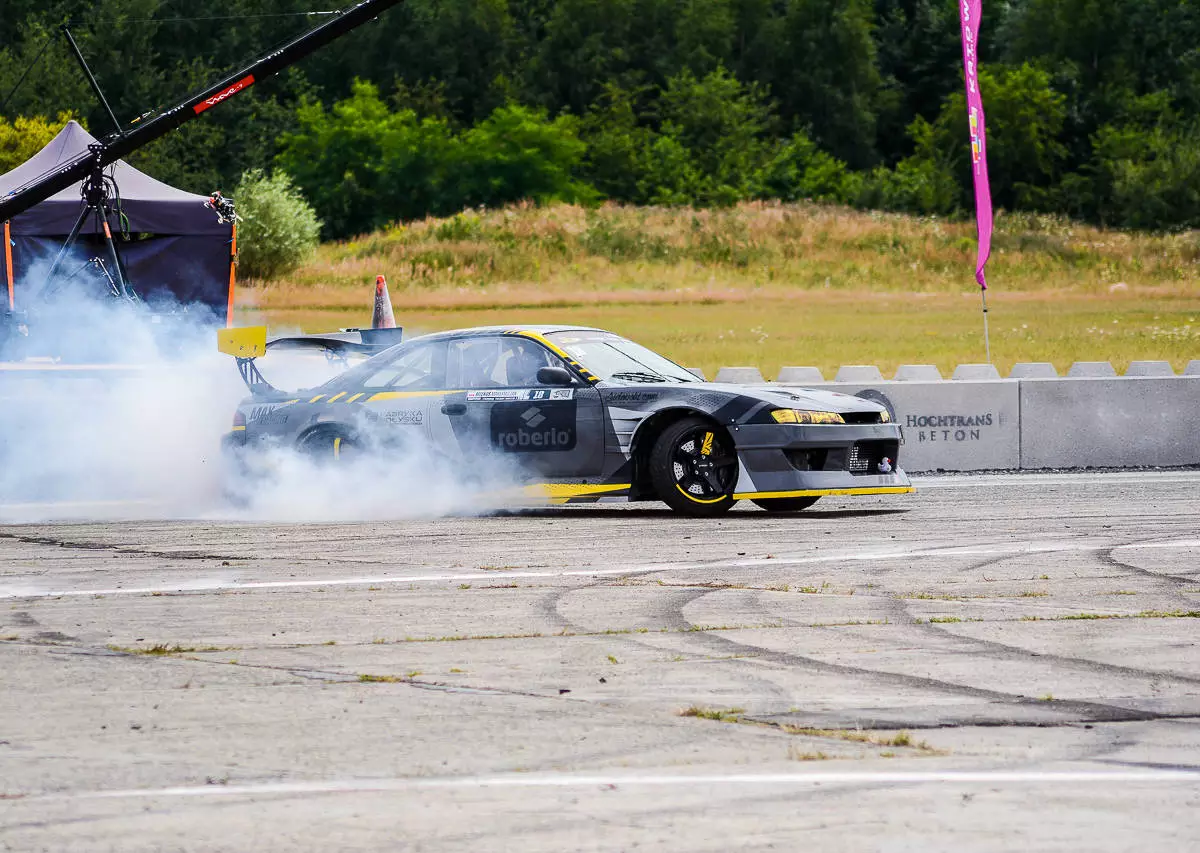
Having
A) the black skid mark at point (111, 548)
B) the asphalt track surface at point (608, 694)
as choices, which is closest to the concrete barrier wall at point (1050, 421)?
the asphalt track surface at point (608, 694)

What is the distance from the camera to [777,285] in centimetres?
5603

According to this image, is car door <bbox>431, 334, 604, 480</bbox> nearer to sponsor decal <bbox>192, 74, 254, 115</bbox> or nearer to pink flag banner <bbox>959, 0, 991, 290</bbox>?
sponsor decal <bbox>192, 74, 254, 115</bbox>

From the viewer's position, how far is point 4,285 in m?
20.2

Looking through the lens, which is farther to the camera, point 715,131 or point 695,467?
point 715,131

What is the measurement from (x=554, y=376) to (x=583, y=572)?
303 cm

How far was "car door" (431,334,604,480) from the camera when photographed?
467 inches

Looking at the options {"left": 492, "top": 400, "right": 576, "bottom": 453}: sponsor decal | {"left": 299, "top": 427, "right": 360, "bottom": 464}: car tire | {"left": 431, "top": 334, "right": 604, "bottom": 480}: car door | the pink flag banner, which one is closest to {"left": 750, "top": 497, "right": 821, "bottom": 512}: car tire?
{"left": 431, "top": 334, "right": 604, "bottom": 480}: car door

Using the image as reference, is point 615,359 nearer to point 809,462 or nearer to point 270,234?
point 809,462

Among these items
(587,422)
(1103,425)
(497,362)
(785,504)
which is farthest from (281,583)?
(1103,425)

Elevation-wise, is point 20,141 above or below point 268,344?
above

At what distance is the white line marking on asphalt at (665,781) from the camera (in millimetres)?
4613

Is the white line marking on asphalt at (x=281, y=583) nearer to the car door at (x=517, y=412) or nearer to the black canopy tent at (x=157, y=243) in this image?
the car door at (x=517, y=412)

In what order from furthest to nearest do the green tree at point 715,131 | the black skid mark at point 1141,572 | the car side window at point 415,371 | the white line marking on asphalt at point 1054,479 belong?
the green tree at point 715,131
the white line marking on asphalt at point 1054,479
the car side window at point 415,371
the black skid mark at point 1141,572

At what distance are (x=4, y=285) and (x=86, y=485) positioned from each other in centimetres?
692
